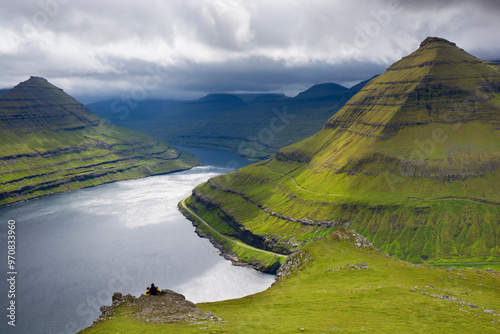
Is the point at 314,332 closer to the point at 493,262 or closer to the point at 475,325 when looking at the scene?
the point at 475,325

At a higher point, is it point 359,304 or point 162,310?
point 162,310

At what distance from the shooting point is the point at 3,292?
184125mm

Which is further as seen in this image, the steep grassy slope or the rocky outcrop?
the rocky outcrop

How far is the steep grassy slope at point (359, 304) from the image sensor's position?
58844mm

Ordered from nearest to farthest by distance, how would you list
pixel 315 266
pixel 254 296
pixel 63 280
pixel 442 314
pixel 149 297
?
pixel 442 314 → pixel 149 297 → pixel 254 296 → pixel 315 266 → pixel 63 280

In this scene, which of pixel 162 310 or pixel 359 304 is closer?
pixel 162 310

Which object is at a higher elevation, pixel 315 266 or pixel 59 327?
pixel 315 266

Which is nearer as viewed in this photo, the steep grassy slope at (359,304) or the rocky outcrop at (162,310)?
the steep grassy slope at (359,304)

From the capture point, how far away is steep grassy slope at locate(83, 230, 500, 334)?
58844mm

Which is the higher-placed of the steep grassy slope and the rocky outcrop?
the rocky outcrop

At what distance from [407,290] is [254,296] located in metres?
32.0

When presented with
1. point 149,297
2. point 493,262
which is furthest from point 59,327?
point 493,262

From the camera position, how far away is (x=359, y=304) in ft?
236

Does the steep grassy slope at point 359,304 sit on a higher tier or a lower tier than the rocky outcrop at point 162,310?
lower
